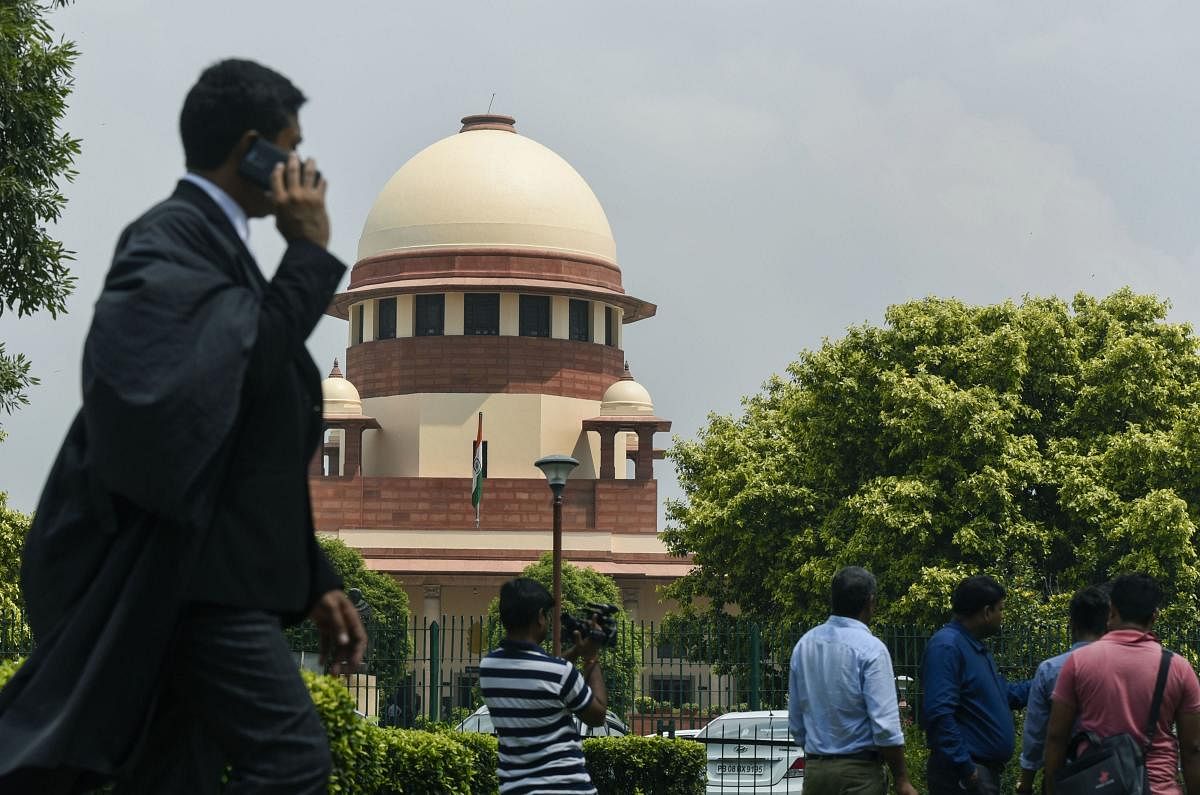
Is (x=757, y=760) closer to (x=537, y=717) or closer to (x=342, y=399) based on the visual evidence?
(x=537, y=717)

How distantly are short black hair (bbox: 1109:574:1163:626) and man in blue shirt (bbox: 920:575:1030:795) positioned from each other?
30.0 inches

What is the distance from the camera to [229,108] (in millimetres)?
3074

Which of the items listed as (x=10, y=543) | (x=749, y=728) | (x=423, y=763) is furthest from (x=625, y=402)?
(x=423, y=763)

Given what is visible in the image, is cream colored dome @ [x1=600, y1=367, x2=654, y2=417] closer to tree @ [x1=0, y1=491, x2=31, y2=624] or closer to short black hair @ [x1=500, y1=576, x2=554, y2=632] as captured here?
tree @ [x1=0, y1=491, x2=31, y2=624]

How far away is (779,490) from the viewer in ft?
99.4

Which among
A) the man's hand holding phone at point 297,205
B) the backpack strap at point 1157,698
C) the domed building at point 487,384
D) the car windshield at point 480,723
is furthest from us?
the domed building at point 487,384

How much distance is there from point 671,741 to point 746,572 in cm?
1959

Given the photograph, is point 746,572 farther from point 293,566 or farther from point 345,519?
point 293,566

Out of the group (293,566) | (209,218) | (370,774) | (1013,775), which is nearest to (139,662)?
(293,566)

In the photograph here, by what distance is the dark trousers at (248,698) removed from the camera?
2.85 metres

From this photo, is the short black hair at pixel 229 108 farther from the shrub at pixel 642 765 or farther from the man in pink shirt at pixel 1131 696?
the shrub at pixel 642 765

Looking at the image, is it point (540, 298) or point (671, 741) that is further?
point (540, 298)

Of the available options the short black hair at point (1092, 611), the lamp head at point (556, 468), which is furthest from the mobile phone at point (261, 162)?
the lamp head at point (556, 468)

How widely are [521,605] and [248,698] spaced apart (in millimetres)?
3068
